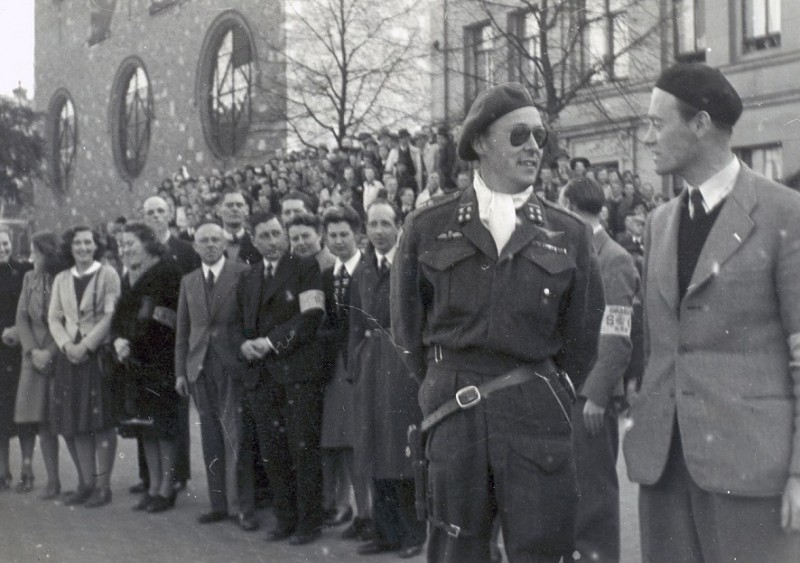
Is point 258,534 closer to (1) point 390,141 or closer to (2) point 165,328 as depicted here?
(2) point 165,328

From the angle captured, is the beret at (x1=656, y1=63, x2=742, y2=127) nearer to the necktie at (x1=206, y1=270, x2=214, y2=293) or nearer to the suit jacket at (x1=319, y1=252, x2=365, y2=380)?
the suit jacket at (x1=319, y1=252, x2=365, y2=380)

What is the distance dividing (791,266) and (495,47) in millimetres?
15425

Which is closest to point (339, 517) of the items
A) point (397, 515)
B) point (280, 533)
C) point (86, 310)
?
point (280, 533)

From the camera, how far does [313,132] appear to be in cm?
2577

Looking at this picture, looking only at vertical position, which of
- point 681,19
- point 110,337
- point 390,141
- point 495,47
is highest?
point 681,19

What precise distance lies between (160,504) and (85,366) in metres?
1.36

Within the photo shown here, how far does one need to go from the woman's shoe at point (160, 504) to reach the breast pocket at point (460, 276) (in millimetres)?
5154

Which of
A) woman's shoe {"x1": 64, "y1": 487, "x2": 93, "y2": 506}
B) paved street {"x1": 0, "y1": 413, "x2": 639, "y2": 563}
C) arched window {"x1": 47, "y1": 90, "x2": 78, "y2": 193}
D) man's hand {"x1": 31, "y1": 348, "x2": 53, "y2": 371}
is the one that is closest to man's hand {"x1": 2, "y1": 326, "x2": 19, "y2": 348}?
man's hand {"x1": 31, "y1": 348, "x2": 53, "y2": 371}

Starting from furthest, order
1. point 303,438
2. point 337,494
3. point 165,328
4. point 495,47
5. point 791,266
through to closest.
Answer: point 495,47 → point 165,328 → point 337,494 → point 303,438 → point 791,266

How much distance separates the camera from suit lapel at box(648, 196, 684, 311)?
379 cm

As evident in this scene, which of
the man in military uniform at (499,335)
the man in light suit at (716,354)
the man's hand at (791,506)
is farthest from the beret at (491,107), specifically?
the man's hand at (791,506)

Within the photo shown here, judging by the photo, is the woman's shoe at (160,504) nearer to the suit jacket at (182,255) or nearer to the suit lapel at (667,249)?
the suit jacket at (182,255)

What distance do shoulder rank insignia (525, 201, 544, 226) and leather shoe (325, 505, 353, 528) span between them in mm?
4384

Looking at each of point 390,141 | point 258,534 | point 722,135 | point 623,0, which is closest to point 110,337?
point 258,534
